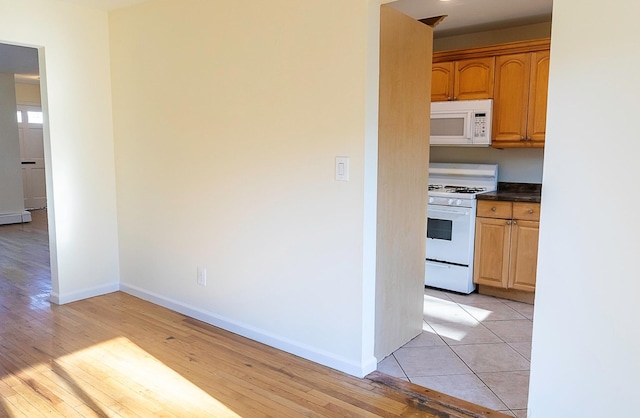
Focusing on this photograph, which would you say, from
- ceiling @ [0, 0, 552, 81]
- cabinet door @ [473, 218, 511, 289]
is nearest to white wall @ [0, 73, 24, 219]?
ceiling @ [0, 0, 552, 81]

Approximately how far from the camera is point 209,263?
3467mm

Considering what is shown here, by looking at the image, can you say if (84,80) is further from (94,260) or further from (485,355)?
(485,355)

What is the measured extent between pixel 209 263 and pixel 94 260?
1315 mm

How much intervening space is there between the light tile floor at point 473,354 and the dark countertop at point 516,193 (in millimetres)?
915

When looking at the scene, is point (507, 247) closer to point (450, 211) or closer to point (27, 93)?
point (450, 211)

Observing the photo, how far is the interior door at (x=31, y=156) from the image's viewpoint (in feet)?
30.4

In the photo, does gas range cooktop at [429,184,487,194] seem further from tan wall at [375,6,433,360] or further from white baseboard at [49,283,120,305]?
white baseboard at [49,283,120,305]

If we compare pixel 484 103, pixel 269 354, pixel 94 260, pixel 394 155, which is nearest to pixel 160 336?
pixel 269 354

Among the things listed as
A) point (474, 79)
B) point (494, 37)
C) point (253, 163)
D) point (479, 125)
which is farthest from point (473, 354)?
point (494, 37)

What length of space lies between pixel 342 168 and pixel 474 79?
8.02 feet

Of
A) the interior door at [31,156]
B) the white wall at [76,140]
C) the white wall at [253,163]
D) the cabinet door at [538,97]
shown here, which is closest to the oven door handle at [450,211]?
the cabinet door at [538,97]

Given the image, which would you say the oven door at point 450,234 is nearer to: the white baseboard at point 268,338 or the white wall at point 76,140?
the white baseboard at point 268,338

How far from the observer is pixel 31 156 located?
9422 mm

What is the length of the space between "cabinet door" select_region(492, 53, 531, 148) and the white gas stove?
0.41 m
